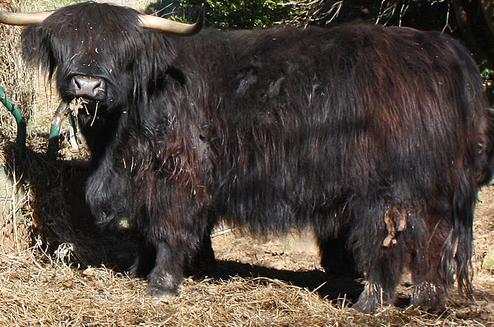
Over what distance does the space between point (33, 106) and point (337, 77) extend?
3.11 meters

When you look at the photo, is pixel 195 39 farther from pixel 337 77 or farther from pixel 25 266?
pixel 25 266

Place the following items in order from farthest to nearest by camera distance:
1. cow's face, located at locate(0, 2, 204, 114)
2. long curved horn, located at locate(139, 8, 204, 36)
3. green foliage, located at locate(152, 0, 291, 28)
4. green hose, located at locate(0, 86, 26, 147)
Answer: green foliage, located at locate(152, 0, 291, 28)
green hose, located at locate(0, 86, 26, 147)
long curved horn, located at locate(139, 8, 204, 36)
cow's face, located at locate(0, 2, 204, 114)

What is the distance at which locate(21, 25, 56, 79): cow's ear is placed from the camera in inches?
207

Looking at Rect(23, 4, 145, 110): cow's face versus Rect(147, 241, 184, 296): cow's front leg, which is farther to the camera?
Rect(147, 241, 184, 296): cow's front leg

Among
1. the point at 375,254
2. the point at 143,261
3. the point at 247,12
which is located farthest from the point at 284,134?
the point at 247,12

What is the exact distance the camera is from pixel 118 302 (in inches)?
203

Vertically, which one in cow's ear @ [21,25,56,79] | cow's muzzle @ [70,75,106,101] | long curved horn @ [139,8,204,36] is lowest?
cow's muzzle @ [70,75,106,101]

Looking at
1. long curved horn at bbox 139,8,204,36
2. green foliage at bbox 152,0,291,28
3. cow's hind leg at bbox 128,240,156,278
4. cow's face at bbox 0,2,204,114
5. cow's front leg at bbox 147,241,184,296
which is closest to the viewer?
cow's face at bbox 0,2,204,114

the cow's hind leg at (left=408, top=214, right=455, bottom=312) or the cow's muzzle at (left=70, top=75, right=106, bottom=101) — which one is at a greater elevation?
the cow's muzzle at (left=70, top=75, right=106, bottom=101)

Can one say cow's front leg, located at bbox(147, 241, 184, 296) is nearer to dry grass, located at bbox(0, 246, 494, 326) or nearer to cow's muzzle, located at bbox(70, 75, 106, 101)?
dry grass, located at bbox(0, 246, 494, 326)

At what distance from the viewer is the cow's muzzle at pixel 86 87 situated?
16.0ft

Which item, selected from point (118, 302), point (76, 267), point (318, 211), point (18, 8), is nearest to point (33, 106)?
point (18, 8)

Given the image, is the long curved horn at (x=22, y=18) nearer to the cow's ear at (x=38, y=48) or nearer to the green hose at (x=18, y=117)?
the cow's ear at (x=38, y=48)

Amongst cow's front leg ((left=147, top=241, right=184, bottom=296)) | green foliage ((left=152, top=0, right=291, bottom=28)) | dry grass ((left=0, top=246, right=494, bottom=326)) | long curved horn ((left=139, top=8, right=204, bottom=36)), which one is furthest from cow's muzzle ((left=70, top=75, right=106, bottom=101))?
green foliage ((left=152, top=0, right=291, bottom=28))
